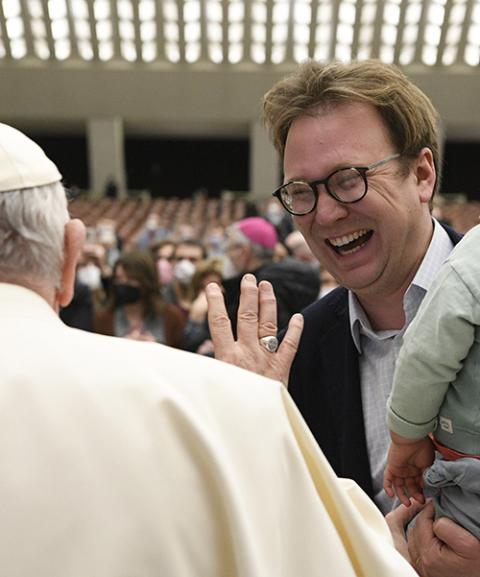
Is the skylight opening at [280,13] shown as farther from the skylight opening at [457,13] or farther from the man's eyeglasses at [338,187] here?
the man's eyeglasses at [338,187]

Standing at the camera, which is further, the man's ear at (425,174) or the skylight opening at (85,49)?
the skylight opening at (85,49)

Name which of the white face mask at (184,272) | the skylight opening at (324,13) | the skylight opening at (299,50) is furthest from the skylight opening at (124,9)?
the white face mask at (184,272)

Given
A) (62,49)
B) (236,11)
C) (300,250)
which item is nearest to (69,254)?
(300,250)

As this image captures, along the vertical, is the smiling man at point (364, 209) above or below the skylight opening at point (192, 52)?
above

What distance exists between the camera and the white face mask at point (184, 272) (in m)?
6.26

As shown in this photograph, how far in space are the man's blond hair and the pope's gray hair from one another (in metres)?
1.00

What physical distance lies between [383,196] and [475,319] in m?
0.61

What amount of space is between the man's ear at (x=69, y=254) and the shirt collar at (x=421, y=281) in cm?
103

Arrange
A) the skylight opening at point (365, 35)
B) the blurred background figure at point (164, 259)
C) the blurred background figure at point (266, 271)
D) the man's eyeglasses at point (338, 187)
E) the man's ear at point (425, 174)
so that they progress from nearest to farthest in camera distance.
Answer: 1. the man's eyeglasses at point (338, 187)
2. the man's ear at point (425, 174)
3. the blurred background figure at point (266, 271)
4. the blurred background figure at point (164, 259)
5. the skylight opening at point (365, 35)

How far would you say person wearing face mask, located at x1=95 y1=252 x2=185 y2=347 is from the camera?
4.72 metres

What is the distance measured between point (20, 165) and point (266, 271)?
253cm

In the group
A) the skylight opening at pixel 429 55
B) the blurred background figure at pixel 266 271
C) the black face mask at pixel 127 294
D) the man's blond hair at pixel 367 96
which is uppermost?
the man's blond hair at pixel 367 96

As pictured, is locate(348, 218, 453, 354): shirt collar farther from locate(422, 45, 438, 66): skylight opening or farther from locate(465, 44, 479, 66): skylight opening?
locate(465, 44, 479, 66): skylight opening

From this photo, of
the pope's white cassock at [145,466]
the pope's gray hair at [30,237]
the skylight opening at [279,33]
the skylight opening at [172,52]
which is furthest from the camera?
the skylight opening at [172,52]
